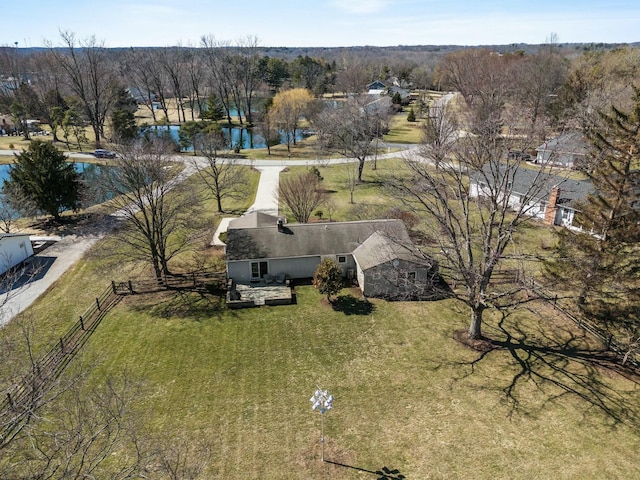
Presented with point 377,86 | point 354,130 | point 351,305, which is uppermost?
point 377,86

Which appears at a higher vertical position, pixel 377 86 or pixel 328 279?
pixel 377 86

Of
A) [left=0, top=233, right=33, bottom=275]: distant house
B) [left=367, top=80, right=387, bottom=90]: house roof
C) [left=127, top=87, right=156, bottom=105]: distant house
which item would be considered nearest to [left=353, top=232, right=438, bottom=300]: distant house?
[left=0, top=233, right=33, bottom=275]: distant house

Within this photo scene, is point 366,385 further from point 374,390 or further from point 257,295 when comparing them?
point 257,295

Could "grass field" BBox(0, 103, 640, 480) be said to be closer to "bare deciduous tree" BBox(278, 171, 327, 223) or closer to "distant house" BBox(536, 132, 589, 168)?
"distant house" BBox(536, 132, 589, 168)

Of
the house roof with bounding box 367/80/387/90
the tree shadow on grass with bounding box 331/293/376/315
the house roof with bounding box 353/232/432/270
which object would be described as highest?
the house roof with bounding box 367/80/387/90

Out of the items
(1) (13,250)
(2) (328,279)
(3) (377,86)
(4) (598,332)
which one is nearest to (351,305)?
(2) (328,279)

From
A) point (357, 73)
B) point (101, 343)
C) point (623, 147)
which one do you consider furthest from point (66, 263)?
point (357, 73)

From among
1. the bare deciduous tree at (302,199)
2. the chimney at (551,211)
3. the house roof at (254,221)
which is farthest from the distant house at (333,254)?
the chimney at (551,211)
